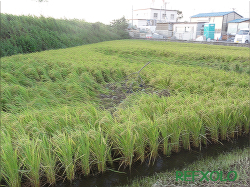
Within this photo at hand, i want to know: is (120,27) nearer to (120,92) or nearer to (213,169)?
(120,92)

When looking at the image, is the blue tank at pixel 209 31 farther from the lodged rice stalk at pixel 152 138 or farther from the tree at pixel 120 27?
the lodged rice stalk at pixel 152 138

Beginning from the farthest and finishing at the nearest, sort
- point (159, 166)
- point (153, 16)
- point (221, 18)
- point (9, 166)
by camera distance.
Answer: point (153, 16) → point (221, 18) → point (159, 166) → point (9, 166)

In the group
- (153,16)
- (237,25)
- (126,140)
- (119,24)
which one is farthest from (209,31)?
(126,140)

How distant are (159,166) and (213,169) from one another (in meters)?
0.63

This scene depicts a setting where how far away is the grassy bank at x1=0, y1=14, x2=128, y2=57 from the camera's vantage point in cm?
1095

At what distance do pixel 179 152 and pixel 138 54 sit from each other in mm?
8452

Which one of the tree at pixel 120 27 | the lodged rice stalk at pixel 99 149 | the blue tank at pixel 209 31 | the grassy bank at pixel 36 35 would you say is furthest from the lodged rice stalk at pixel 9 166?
the blue tank at pixel 209 31

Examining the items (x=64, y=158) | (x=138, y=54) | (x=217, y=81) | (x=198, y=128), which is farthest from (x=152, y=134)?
(x=138, y=54)

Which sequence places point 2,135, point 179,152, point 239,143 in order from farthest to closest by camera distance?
point 239,143 → point 179,152 → point 2,135

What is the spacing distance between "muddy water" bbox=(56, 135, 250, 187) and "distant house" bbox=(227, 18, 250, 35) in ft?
82.6

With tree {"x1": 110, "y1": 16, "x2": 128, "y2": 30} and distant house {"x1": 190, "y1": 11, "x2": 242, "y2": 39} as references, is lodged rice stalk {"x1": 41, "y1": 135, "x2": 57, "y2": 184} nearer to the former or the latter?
tree {"x1": 110, "y1": 16, "x2": 128, "y2": 30}

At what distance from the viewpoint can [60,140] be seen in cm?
237

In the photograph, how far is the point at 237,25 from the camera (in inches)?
984

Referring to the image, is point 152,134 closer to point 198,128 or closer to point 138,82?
point 198,128
